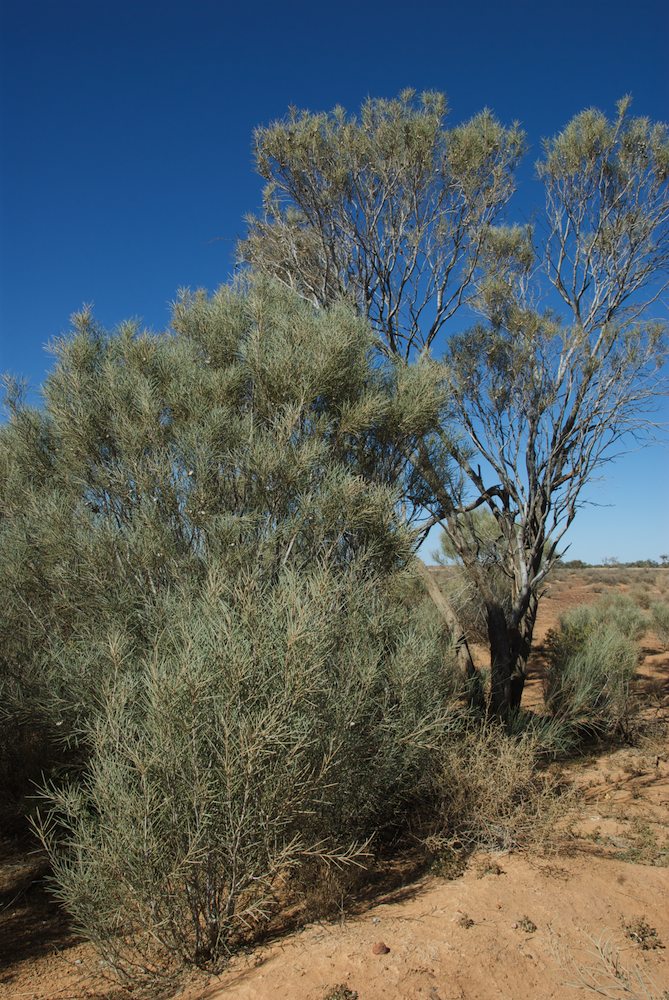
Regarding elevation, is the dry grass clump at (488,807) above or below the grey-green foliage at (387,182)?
below

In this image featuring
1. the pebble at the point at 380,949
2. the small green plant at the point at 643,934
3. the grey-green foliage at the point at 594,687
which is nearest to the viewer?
the pebble at the point at 380,949

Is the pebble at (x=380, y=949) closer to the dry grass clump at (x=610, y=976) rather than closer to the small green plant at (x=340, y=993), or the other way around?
the small green plant at (x=340, y=993)

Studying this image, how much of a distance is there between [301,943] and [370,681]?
1.57 meters

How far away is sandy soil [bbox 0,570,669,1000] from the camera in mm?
3287

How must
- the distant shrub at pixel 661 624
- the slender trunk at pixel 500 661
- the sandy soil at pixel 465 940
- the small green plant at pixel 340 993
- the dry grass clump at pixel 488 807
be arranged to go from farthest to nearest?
the distant shrub at pixel 661 624, the slender trunk at pixel 500 661, the dry grass clump at pixel 488 807, the sandy soil at pixel 465 940, the small green plant at pixel 340 993

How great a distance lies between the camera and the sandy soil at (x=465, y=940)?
3287 millimetres

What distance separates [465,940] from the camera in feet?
12.2

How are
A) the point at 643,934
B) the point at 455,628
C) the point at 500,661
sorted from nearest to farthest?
the point at 643,934 < the point at 455,628 < the point at 500,661

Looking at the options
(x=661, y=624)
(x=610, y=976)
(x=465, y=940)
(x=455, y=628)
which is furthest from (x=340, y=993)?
(x=661, y=624)

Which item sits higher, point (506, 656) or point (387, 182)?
point (387, 182)

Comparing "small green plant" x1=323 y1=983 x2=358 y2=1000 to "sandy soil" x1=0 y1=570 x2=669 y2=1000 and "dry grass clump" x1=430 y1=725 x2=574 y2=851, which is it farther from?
"dry grass clump" x1=430 y1=725 x2=574 y2=851

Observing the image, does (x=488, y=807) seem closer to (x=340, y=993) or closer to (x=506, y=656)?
(x=340, y=993)

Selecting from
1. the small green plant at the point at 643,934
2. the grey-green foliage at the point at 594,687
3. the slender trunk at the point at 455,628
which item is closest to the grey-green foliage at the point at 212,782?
the small green plant at the point at 643,934

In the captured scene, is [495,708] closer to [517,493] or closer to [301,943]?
[517,493]
